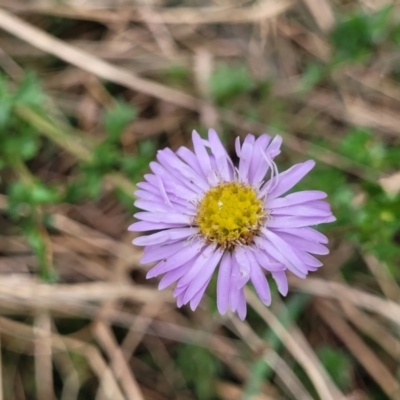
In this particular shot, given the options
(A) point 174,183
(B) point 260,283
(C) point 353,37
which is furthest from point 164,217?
(C) point 353,37

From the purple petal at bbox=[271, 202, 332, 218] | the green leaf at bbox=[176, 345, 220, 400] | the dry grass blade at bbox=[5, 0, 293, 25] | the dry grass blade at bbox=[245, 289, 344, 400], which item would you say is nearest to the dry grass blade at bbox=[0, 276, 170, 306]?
the green leaf at bbox=[176, 345, 220, 400]

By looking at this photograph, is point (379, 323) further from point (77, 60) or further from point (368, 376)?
point (77, 60)

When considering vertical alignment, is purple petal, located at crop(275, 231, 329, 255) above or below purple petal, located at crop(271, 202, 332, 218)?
below

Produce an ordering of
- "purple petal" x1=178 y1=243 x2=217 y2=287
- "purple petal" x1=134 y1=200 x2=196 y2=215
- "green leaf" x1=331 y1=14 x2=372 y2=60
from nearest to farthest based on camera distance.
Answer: "purple petal" x1=178 y1=243 x2=217 y2=287
"purple petal" x1=134 y1=200 x2=196 y2=215
"green leaf" x1=331 y1=14 x2=372 y2=60

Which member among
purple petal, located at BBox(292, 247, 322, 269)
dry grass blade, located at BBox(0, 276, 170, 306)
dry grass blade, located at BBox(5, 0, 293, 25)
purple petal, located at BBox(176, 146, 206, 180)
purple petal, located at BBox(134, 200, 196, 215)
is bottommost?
purple petal, located at BBox(292, 247, 322, 269)

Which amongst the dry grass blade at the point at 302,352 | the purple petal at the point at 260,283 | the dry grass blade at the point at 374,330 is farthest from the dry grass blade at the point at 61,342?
the purple petal at the point at 260,283

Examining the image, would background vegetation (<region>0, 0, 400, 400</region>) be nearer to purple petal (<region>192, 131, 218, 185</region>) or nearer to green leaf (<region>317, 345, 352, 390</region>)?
green leaf (<region>317, 345, 352, 390</region>)

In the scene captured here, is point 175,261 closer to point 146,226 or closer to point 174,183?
point 146,226
